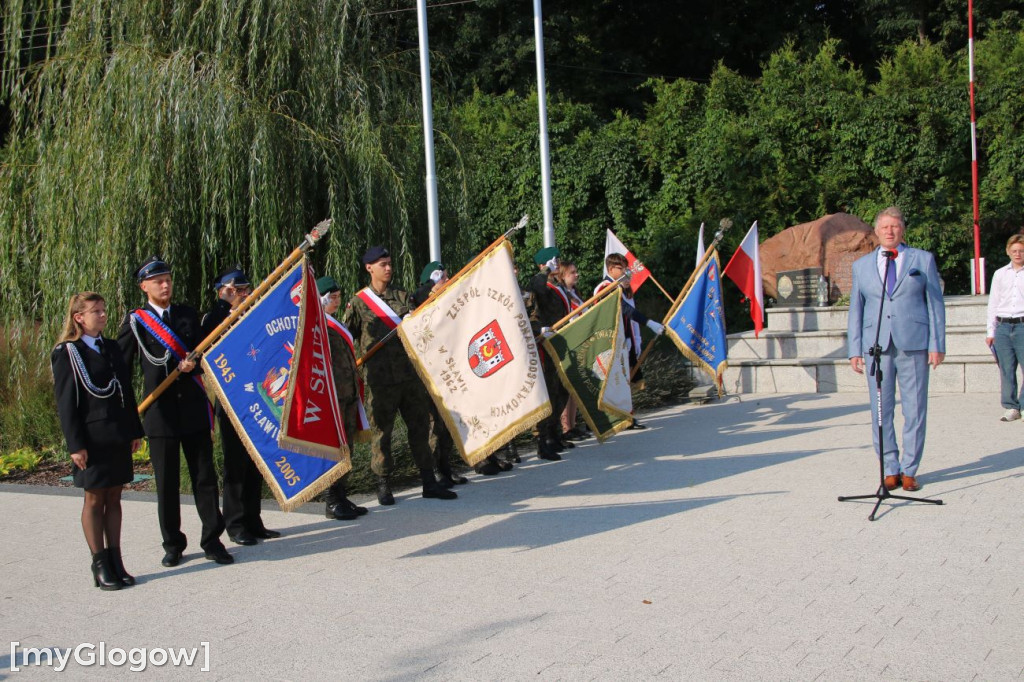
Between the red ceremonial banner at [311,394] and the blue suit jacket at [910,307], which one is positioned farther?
the blue suit jacket at [910,307]

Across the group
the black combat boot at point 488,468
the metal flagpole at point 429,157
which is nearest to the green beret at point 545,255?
the metal flagpole at point 429,157

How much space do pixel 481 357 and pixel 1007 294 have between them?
6070mm

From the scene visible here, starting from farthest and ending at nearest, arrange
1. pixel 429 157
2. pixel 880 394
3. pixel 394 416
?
pixel 429 157, pixel 394 416, pixel 880 394

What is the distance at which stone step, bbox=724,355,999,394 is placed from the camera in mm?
12430

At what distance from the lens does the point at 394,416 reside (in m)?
7.56

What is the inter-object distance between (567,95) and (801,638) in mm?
26867

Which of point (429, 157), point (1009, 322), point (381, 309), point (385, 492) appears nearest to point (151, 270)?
point (381, 309)

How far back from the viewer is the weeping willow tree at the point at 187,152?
10242 mm

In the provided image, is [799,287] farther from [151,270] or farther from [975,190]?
[151,270]

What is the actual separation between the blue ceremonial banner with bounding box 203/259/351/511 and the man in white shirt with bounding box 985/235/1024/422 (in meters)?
7.25

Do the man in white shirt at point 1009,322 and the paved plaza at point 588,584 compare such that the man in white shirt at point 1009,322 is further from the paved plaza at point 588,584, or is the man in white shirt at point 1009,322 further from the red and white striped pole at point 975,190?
the red and white striped pole at point 975,190

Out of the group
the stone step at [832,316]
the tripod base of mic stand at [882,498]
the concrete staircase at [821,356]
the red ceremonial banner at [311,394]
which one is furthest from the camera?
the stone step at [832,316]

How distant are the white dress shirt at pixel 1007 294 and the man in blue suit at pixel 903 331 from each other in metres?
3.37

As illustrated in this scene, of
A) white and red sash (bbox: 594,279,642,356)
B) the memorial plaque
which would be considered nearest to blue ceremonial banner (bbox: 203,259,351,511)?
white and red sash (bbox: 594,279,642,356)
